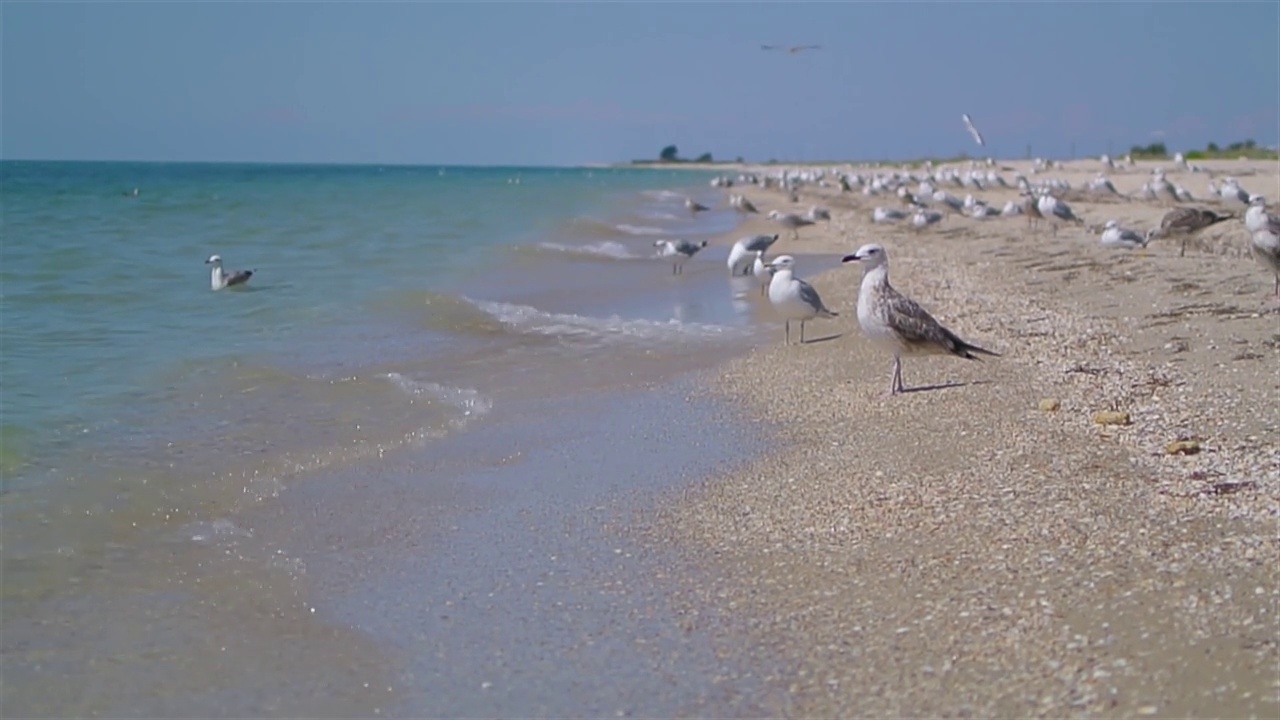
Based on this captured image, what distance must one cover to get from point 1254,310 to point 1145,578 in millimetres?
7594

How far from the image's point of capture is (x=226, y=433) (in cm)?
927

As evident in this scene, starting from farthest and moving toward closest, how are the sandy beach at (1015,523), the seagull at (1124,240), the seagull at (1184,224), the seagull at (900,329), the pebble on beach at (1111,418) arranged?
the seagull at (1124,240) → the seagull at (1184,224) → the seagull at (900,329) → the pebble on beach at (1111,418) → the sandy beach at (1015,523)

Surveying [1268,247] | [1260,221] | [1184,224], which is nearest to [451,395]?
[1268,247]

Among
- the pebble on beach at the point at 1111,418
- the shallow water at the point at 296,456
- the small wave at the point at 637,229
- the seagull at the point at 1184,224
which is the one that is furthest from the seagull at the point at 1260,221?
the small wave at the point at 637,229

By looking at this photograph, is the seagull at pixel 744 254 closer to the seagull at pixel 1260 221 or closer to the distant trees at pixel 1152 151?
the seagull at pixel 1260 221

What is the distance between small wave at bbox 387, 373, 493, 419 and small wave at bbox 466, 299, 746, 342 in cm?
281

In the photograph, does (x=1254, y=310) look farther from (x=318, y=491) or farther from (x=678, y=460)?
(x=318, y=491)

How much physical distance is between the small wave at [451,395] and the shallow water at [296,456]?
5 cm

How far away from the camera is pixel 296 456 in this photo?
853 cm

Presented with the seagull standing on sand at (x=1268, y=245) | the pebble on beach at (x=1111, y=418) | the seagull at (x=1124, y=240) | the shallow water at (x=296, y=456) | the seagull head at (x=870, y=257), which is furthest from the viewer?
the seagull at (x=1124, y=240)

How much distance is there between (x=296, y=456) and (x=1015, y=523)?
184 inches

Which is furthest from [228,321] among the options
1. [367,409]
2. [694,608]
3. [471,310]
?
[694,608]

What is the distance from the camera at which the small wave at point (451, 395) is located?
32.7ft

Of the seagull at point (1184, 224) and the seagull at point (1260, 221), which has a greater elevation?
the seagull at point (1260, 221)
